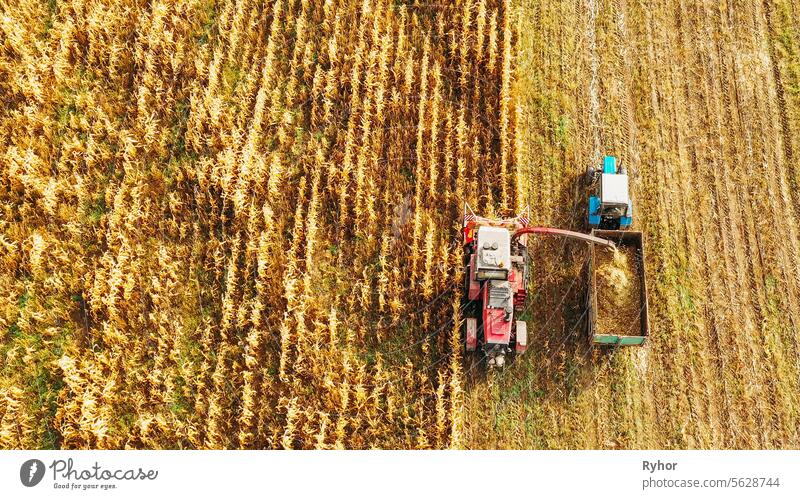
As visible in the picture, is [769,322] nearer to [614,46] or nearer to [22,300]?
→ [614,46]

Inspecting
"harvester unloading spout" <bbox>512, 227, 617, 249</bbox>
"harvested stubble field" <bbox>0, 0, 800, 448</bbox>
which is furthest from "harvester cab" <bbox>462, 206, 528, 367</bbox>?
"harvested stubble field" <bbox>0, 0, 800, 448</bbox>

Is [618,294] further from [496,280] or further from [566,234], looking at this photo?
[496,280]

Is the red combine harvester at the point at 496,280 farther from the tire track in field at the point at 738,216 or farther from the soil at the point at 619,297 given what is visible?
the tire track in field at the point at 738,216
